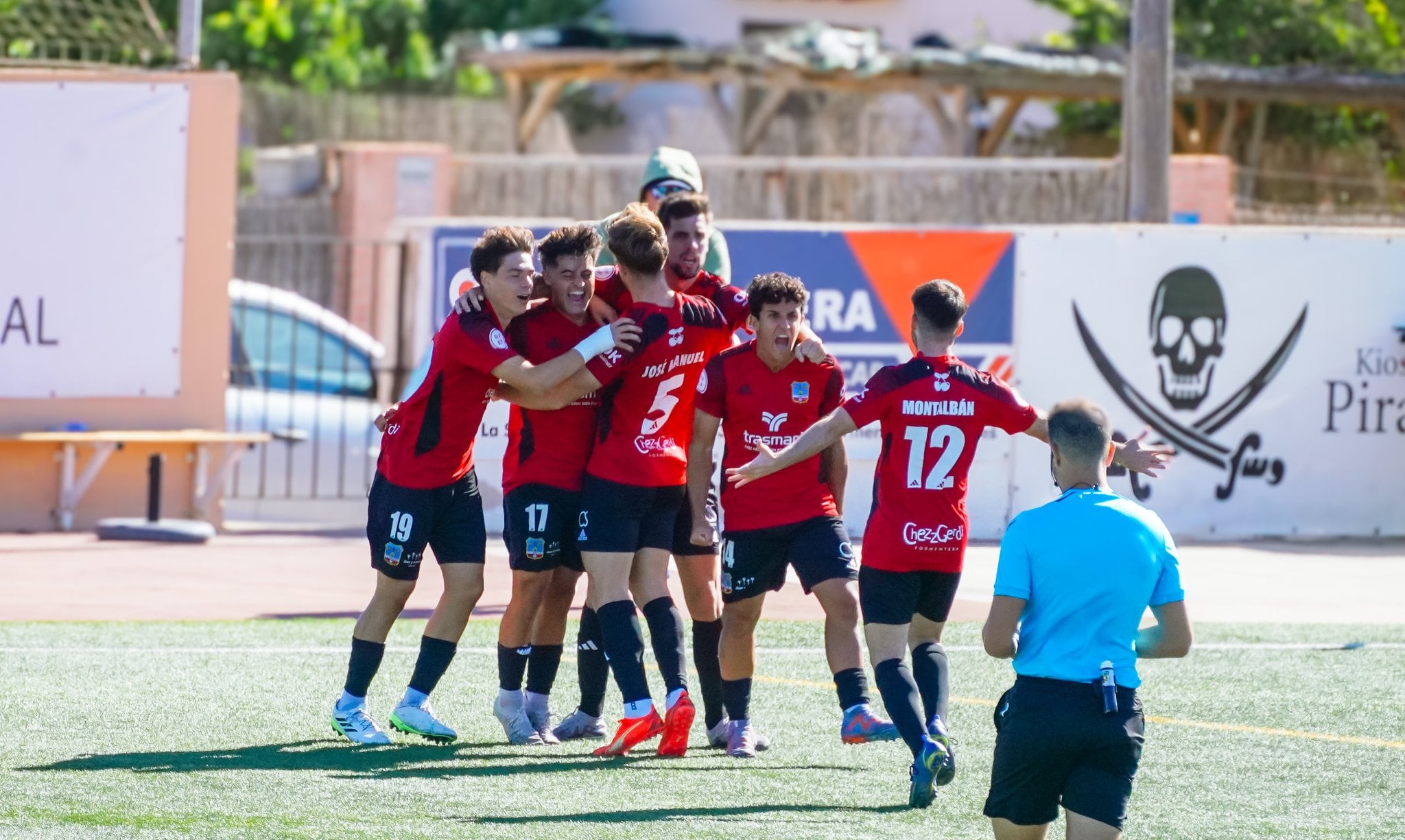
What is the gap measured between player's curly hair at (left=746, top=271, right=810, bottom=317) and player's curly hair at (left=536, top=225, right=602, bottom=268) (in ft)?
1.87

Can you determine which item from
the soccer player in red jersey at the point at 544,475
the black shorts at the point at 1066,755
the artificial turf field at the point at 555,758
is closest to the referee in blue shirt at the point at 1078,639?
the black shorts at the point at 1066,755

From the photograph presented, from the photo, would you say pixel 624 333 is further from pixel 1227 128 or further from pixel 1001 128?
pixel 1227 128

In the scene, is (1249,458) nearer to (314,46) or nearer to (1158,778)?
(1158,778)

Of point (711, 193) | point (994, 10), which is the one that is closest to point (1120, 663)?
point (711, 193)

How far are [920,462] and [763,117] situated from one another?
1810 centimetres

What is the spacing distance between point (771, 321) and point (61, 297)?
743 cm

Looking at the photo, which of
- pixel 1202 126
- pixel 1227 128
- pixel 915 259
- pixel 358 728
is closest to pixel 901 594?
pixel 358 728

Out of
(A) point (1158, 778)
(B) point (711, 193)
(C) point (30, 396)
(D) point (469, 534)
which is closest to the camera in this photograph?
(A) point (1158, 778)

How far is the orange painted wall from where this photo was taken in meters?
13.1

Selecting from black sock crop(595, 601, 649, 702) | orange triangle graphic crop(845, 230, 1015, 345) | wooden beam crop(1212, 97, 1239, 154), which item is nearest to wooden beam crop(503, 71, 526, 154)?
wooden beam crop(1212, 97, 1239, 154)

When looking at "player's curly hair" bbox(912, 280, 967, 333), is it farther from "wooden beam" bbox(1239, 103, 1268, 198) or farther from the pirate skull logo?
"wooden beam" bbox(1239, 103, 1268, 198)

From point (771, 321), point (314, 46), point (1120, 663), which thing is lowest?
point (1120, 663)

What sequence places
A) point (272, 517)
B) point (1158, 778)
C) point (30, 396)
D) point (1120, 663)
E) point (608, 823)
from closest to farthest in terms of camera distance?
point (1120, 663)
point (608, 823)
point (1158, 778)
point (30, 396)
point (272, 517)

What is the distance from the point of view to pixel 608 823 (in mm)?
5840
